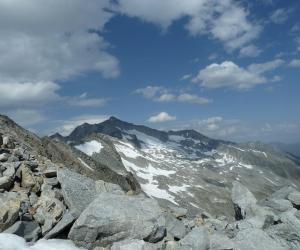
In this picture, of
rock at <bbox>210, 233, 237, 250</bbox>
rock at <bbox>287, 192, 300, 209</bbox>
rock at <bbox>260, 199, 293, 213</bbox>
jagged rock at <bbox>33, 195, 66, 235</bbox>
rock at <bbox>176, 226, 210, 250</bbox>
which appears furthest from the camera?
rock at <bbox>287, 192, 300, 209</bbox>

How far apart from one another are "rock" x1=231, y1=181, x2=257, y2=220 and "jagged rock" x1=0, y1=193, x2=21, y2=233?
14.8m

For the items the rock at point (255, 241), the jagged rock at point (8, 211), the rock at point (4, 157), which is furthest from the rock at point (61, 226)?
the rock at point (255, 241)

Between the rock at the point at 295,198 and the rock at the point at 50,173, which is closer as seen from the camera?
the rock at the point at 50,173

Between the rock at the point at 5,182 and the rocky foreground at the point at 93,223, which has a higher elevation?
Result: the rock at the point at 5,182

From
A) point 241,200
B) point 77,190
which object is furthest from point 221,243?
→ point 241,200

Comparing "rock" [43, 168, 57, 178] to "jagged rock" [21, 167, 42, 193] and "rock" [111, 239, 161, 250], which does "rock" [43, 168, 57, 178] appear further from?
"rock" [111, 239, 161, 250]

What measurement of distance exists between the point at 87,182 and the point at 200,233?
6.99 metres

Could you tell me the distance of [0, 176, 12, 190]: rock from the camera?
2092cm

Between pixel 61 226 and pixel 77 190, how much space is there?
3.03m

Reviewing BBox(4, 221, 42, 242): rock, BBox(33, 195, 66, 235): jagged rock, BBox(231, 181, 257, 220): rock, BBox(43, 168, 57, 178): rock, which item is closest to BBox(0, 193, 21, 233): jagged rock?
BBox(4, 221, 42, 242): rock

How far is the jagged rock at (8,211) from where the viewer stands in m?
18.3

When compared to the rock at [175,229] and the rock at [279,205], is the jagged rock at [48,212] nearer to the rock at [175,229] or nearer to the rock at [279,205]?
the rock at [175,229]

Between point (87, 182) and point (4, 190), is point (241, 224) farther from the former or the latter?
point (4, 190)

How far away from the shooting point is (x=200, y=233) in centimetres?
1952
